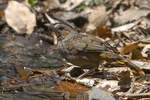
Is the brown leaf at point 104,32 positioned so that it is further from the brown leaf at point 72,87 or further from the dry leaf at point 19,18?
the brown leaf at point 72,87

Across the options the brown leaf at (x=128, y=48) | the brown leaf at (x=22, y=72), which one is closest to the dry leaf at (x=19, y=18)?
the brown leaf at (x=22, y=72)

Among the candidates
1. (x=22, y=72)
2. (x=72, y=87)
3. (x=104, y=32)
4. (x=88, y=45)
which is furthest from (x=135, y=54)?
(x=22, y=72)

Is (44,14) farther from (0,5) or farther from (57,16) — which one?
(0,5)

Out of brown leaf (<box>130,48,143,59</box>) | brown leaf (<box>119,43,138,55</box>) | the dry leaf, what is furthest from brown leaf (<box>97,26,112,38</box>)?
the dry leaf

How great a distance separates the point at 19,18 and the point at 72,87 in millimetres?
3401

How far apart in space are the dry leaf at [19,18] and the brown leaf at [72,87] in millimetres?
2955

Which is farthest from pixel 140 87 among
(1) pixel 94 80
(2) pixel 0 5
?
(2) pixel 0 5

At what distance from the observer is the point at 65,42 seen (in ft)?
12.3

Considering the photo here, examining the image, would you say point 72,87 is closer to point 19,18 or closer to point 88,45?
point 88,45

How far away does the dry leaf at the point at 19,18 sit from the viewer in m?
5.64

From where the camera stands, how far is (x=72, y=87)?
3.03 metres

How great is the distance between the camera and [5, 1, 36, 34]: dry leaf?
564 centimetres

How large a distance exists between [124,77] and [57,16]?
4.08 meters

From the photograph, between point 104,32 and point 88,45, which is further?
point 104,32
